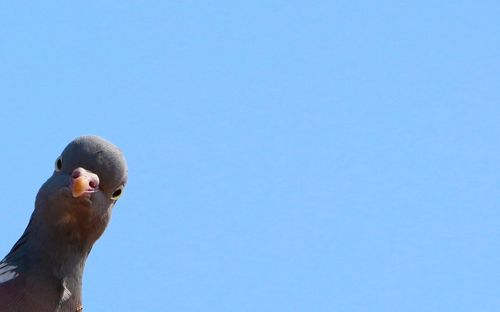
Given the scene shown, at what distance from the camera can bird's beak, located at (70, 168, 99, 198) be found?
11609mm

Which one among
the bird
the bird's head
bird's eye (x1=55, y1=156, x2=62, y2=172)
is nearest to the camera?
the bird

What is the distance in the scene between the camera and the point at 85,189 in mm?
11656

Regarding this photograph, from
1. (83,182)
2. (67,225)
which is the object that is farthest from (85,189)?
(67,225)

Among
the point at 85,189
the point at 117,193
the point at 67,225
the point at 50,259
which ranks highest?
the point at 117,193

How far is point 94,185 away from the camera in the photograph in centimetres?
1178

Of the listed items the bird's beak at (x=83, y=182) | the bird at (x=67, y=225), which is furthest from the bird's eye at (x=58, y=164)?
the bird's beak at (x=83, y=182)

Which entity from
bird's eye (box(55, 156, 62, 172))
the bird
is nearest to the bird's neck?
the bird

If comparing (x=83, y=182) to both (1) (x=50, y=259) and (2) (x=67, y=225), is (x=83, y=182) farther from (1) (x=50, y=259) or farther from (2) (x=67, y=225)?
(1) (x=50, y=259)

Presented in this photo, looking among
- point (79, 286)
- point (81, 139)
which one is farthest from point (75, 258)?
point (81, 139)

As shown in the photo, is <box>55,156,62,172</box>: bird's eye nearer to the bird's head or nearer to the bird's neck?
the bird's head

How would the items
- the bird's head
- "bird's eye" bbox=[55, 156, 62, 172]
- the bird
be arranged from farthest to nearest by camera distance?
"bird's eye" bbox=[55, 156, 62, 172]
the bird's head
the bird

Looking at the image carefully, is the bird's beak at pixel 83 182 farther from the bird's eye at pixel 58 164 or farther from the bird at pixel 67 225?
the bird's eye at pixel 58 164

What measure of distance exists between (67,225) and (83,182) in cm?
47

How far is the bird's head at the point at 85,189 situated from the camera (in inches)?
464
